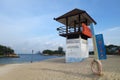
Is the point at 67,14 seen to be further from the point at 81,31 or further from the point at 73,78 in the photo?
the point at 73,78

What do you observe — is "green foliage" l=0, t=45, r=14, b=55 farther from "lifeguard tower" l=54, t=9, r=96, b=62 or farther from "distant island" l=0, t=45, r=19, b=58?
"lifeguard tower" l=54, t=9, r=96, b=62

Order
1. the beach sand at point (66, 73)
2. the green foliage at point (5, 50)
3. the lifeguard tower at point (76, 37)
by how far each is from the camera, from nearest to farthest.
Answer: the beach sand at point (66, 73) → the lifeguard tower at point (76, 37) → the green foliage at point (5, 50)

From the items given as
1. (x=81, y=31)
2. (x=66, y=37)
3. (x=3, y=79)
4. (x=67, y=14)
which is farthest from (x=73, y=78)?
(x=67, y=14)

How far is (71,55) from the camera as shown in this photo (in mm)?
20438

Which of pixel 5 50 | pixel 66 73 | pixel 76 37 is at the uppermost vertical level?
pixel 5 50

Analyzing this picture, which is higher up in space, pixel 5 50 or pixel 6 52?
pixel 5 50

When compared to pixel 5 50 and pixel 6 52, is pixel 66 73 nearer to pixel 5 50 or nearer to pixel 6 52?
pixel 5 50

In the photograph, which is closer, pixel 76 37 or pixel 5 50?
pixel 76 37

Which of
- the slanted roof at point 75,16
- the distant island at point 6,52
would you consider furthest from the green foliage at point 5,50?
the slanted roof at point 75,16

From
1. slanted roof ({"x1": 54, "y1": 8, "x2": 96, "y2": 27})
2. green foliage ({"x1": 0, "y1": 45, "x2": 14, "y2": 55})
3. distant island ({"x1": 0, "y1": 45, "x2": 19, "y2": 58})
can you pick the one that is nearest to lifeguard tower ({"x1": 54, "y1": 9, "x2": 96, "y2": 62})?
slanted roof ({"x1": 54, "y1": 8, "x2": 96, "y2": 27})

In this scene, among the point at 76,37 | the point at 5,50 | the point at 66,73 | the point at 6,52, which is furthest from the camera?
the point at 6,52

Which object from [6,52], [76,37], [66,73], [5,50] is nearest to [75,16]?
[76,37]

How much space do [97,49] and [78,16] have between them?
10.7 meters

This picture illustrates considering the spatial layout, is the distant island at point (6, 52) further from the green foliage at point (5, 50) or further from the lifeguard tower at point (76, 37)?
the lifeguard tower at point (76, 37)
